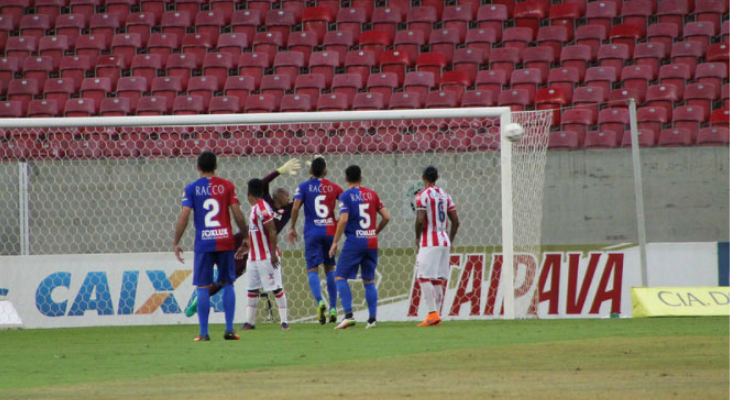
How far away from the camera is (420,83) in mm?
17094

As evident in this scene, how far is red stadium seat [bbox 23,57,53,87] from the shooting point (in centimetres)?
1853

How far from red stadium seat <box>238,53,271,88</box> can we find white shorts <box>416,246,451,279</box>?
7380 mm

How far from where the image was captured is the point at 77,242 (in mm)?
14211

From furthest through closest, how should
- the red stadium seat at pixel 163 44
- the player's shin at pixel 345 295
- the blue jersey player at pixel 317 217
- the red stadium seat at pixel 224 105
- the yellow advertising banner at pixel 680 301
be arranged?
the red stadium seat at pixel 163 44 < the red stadium seat at pixel 224 105 < the yellow advertising banner at pixel 680 301 < the blue jersey player at pixel 317 217 < the player's shin at pixel 345 295

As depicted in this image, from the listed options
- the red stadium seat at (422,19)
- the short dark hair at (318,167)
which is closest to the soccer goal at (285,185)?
the short dark hair at (318,167)

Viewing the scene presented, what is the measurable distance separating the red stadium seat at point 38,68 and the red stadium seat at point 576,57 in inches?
355

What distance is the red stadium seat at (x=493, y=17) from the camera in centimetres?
1831

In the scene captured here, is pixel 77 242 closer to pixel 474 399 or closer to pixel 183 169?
pixel 183 169

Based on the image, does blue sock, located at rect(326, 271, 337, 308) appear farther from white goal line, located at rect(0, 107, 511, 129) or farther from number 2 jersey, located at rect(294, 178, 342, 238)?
white goal line, located at rect(0, 107, 511, 129)

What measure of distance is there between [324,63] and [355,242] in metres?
7.34

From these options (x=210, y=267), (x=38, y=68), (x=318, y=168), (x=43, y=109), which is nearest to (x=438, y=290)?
(x=318, y=168)

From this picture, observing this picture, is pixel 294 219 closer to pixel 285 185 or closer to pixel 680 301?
pixel 285 185

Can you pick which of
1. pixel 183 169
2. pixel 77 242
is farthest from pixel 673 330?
pixel 77 242

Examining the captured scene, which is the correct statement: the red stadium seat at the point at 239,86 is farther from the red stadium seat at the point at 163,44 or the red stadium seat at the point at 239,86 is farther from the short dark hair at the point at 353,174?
the short dark hair at the point at 353,174
